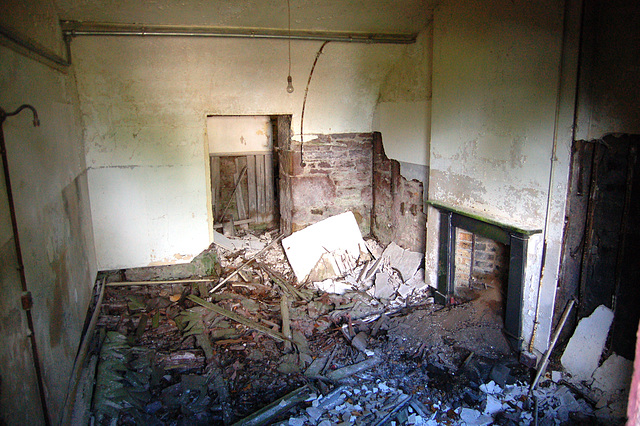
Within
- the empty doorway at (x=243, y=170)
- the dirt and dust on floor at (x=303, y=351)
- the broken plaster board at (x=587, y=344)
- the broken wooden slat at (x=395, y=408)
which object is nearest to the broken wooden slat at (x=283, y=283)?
the dirt and dust on floor at (x=303, y=351)

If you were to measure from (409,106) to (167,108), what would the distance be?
3.04 metres

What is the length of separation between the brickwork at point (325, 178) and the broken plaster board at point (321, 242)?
0.24m

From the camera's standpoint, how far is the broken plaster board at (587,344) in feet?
11.5

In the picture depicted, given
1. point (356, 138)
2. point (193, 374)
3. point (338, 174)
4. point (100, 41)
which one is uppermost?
point (100, 41)

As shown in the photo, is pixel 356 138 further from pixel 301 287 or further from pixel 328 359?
pixel 328 359

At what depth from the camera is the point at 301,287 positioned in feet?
18.9

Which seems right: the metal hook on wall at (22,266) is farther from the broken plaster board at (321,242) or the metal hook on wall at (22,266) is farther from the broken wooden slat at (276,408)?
the broken plaster board at (321,242)

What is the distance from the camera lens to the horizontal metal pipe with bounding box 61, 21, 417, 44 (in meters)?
4.54

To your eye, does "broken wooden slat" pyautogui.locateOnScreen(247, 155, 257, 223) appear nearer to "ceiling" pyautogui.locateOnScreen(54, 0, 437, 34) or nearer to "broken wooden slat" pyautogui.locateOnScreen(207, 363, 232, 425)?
"ceiling" pyautogui.locateOnScreen(54, 0, 437, 34)

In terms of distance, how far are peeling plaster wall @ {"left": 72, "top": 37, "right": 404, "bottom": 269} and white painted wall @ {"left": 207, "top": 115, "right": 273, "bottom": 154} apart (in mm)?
1501

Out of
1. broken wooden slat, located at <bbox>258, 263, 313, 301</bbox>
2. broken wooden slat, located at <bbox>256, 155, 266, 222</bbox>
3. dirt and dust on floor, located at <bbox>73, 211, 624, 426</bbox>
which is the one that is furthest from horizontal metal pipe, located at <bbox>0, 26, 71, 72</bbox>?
broken wooden slat, located at <bbox>256, 155, 266, 222</bbox>

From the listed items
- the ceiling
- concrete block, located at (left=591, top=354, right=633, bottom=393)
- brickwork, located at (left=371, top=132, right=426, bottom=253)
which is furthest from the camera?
brickwork, located at (left=371, top=132, right=426, bottom=253)

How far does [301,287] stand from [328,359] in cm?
167

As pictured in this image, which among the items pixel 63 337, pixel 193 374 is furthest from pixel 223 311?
pixel 63 337
